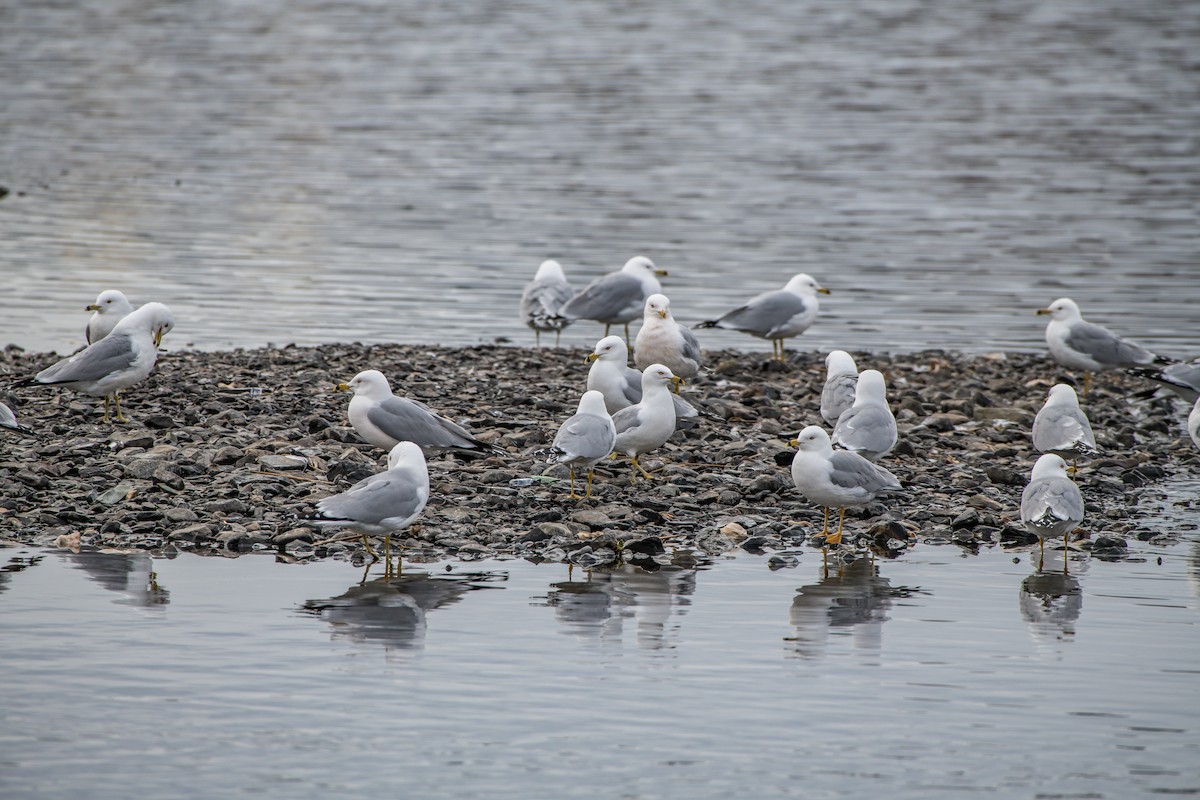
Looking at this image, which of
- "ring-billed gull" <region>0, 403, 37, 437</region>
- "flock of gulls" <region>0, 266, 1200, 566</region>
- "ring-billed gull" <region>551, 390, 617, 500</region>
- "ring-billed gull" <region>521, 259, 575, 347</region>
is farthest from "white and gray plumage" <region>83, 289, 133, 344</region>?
"ring-billed gull" <region>551, 390, 617, 500</region>

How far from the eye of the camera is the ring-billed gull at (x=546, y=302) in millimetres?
16578

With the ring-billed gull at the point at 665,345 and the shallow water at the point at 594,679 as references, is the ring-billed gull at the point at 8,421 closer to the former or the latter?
the shallow water at the point at 594,679

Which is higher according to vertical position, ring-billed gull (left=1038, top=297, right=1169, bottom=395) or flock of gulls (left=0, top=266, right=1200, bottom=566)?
ring-billed gull (left=1038, top=297, right=1169, bottom=395)

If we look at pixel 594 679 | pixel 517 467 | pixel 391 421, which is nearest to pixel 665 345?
pixel 517 467

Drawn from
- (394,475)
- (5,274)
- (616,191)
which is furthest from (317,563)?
(616,191)

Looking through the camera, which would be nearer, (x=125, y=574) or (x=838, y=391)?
(x=125, y=574)

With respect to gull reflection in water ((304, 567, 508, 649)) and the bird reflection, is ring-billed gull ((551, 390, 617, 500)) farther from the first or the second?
the bird reflection

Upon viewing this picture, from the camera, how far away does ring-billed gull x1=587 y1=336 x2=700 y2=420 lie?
12.4 meters

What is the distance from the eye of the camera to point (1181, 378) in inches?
533

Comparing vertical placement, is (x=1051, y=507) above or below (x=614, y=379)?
below

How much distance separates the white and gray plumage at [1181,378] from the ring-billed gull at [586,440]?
17.7 feet

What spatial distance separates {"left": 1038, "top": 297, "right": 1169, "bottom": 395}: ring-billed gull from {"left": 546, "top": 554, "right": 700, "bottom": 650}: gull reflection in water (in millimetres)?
7398

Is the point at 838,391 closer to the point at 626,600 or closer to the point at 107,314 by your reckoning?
the point at 626,600

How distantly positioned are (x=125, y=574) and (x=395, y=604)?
1.76 meters
